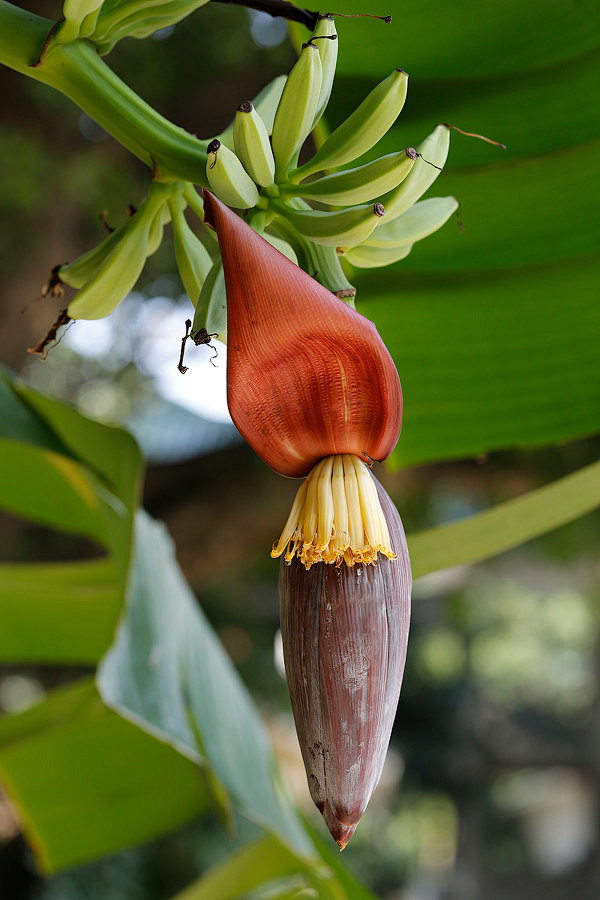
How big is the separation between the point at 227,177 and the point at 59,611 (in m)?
0.51

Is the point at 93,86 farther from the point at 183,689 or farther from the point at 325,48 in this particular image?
the point at 183,689

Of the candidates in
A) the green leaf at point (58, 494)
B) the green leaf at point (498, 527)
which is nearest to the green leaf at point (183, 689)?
the green leaf at point (58, 494)

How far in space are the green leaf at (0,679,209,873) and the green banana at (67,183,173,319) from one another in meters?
0.46

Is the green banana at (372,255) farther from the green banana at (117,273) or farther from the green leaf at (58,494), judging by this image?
the green leaf at (58,494)

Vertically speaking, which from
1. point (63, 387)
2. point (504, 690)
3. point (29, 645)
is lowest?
point (504, 690)

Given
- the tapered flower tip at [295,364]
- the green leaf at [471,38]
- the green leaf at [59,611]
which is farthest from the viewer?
the green leaf at [59,611]

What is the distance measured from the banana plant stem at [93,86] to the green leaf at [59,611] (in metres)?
0.41

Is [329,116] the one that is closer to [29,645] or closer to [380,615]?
[380,615]

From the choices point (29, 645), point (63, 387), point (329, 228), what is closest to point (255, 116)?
point (329, 228)

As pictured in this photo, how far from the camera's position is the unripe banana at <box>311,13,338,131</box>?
0.62 feet

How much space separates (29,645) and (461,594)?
235cm

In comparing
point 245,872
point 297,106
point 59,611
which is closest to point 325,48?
point 297,106

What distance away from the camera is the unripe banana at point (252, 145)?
0.58 ft

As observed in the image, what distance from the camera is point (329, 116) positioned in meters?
0.36
